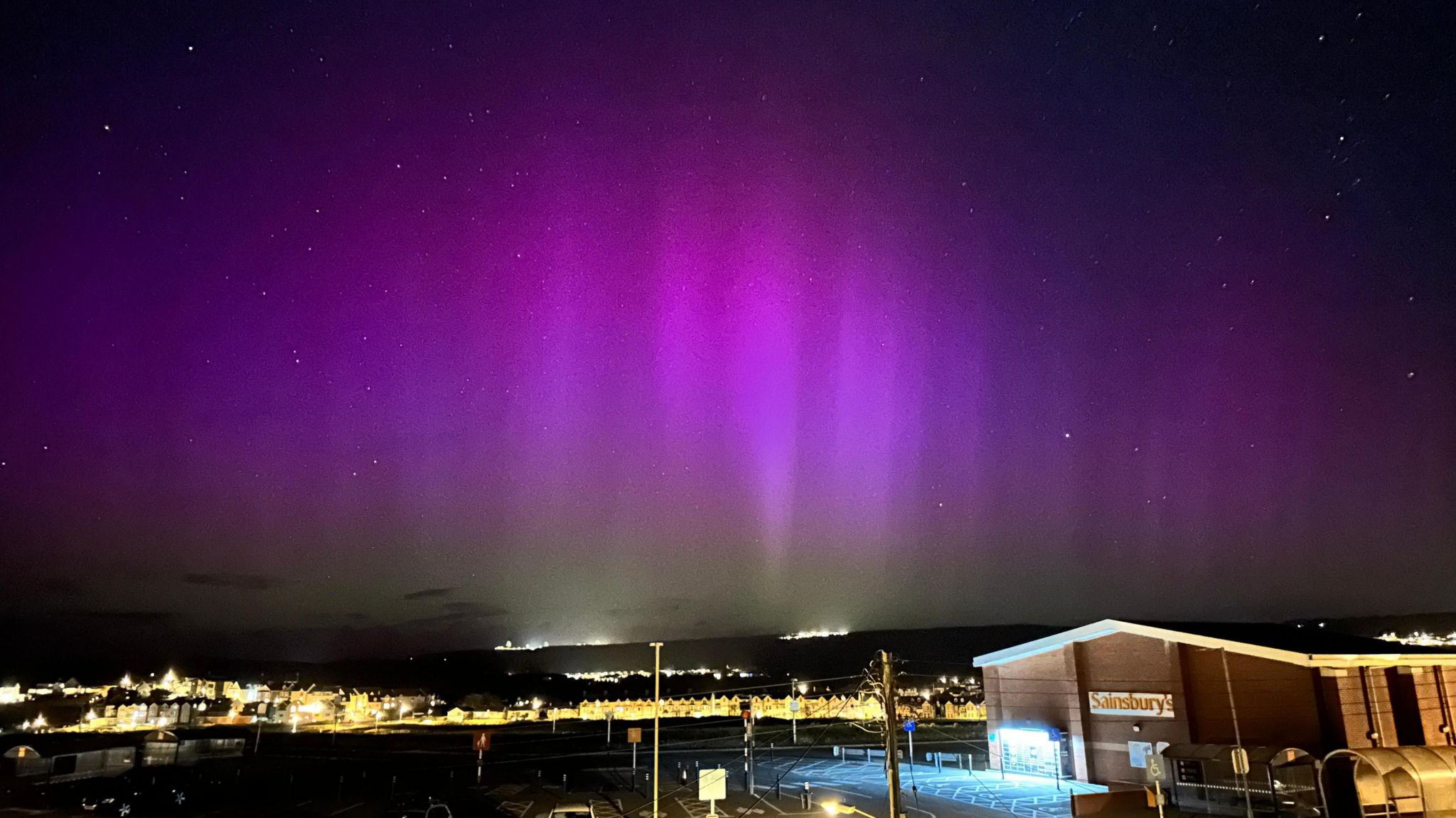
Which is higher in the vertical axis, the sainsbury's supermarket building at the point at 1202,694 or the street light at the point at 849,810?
the sainsbury's supermarket building at the point at 1202,694

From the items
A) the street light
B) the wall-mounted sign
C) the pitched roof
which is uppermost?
the pitched roof

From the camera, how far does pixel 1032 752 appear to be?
4691 cm

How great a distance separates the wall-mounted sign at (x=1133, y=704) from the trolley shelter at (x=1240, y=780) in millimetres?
2754

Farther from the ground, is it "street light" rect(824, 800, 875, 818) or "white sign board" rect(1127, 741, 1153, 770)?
"white sign board" rect(1127, 741, 1153, 770)

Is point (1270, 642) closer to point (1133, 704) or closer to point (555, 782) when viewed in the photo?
point (1133, 704)

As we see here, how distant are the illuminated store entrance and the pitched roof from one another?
4.26 m

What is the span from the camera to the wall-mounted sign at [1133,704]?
129 feet

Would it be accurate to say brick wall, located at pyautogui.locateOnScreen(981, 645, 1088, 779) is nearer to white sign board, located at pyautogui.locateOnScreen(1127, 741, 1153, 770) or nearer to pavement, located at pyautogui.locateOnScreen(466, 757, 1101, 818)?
pavement, located at pyautogui.locateOnScreen(466, 757, 1101, 818)

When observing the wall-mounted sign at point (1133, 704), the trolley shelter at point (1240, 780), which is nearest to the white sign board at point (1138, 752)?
the wall-mounted sign at point (1133, 704)

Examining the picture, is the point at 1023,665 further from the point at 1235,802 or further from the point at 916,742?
the point at 916,742

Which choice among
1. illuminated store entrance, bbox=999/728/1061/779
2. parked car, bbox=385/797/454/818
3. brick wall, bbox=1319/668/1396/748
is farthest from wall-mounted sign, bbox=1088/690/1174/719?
parked car, bbox=385/797/454/818

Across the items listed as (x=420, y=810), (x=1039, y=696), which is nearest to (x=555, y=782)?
(x=420, y=810)

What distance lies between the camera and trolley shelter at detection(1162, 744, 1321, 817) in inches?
1193

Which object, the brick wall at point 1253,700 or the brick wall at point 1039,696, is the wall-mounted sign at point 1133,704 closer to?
the brick wall at point 1039,696
